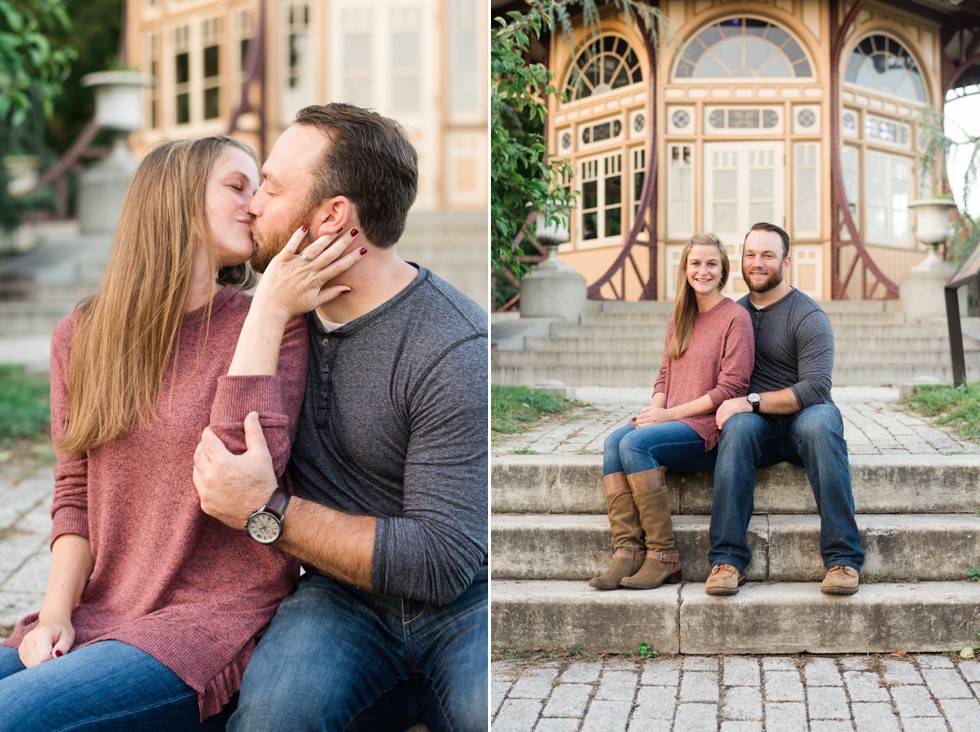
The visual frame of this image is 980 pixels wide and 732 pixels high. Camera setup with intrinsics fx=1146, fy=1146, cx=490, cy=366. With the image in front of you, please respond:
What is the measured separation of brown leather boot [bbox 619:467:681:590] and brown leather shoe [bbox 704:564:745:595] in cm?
10

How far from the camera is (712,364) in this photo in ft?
6.97

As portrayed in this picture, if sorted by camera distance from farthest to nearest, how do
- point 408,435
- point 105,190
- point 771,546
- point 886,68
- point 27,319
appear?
point 105,190, point 27,319, point 771,546, point 886,68, point 408,435

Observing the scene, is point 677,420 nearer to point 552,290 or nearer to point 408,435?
point 552,290

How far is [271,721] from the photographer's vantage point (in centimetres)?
149

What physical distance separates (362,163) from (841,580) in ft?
4.13

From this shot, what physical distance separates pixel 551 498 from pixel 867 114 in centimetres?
96

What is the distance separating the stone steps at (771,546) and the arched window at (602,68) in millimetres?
873

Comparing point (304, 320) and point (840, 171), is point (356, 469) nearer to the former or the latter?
point (304, 320)

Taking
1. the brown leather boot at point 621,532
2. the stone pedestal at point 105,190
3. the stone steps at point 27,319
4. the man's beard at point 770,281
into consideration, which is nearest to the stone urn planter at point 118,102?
the stone pedestal at point 105,190

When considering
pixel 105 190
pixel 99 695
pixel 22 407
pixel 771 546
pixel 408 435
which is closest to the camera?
pixel 99 695

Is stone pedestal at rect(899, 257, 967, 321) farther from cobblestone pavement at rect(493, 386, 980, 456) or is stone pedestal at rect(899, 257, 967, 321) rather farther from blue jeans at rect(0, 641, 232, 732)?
blue jeans at rect(0, 641, 232, 732)

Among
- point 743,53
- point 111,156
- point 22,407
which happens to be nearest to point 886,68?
point 743,53

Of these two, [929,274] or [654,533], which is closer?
[929,274]

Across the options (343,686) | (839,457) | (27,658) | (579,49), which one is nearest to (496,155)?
(579,49)
